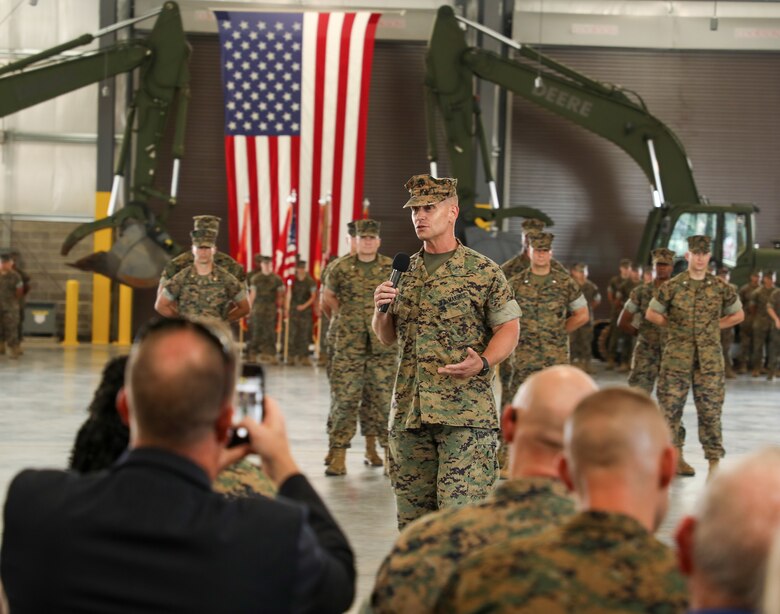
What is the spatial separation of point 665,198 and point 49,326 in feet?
36.3

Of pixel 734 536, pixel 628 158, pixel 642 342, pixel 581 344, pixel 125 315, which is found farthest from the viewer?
pixel 628 158

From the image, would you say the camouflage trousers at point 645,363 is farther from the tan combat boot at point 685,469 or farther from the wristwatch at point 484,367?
the wristwatch at point 484,367

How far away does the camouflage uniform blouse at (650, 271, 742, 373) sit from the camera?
925 centimetres

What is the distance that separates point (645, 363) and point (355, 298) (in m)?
2.83

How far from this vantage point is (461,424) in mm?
5262

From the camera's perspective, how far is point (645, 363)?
10.4m

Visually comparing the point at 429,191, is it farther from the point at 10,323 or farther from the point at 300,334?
the point at 10,323

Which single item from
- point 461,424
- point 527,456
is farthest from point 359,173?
point 527,456

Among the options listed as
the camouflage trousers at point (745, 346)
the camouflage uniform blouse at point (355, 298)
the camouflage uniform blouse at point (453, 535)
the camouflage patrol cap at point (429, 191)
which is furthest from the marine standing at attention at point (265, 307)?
the camouflage uniform blouse at point (453, 535)

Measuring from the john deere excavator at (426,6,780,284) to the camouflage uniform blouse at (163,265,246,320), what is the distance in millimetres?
9930

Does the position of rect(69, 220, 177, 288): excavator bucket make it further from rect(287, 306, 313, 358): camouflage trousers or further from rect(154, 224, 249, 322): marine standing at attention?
rect(154, 224, 249, 322): marine standing at attention

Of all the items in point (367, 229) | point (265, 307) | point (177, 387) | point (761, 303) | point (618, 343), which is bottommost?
point (618, 343)

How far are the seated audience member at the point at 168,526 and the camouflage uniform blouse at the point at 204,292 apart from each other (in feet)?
22.5

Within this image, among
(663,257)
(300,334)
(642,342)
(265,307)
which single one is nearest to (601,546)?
Result: (642,342)
